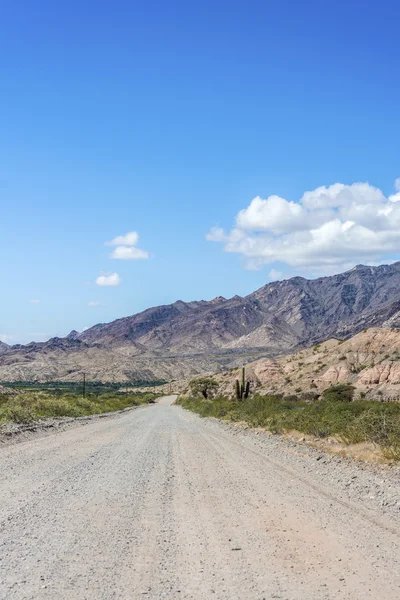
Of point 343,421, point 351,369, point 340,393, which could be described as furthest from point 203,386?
point 343,421

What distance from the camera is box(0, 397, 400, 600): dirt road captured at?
5.81 meters

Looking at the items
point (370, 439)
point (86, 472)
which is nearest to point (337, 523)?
point (86, 472)

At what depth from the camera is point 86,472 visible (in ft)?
45.4

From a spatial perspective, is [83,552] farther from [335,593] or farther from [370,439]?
[370,439]

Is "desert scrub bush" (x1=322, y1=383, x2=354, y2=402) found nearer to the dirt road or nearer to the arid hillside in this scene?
the arid hillside

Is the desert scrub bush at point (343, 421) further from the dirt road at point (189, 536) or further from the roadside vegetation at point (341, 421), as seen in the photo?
the dirt road at point (189, 536)

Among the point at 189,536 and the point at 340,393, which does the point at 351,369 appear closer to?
the point at 340,393

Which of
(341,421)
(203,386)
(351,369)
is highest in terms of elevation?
(351,369)

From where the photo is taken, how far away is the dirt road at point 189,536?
19.1ft

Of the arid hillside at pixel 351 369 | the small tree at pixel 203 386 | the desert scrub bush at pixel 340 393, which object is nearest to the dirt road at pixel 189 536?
the desert scrub bush at pixel 340 393

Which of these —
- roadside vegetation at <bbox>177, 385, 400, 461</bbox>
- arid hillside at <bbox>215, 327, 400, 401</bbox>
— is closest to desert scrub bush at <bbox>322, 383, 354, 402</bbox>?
arid hillside at <bbox>215, 327, 400, 401</bbox>

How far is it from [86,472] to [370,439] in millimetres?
8858

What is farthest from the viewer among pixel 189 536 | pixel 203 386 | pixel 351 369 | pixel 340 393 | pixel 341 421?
pixel 203 386

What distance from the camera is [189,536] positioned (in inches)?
307
